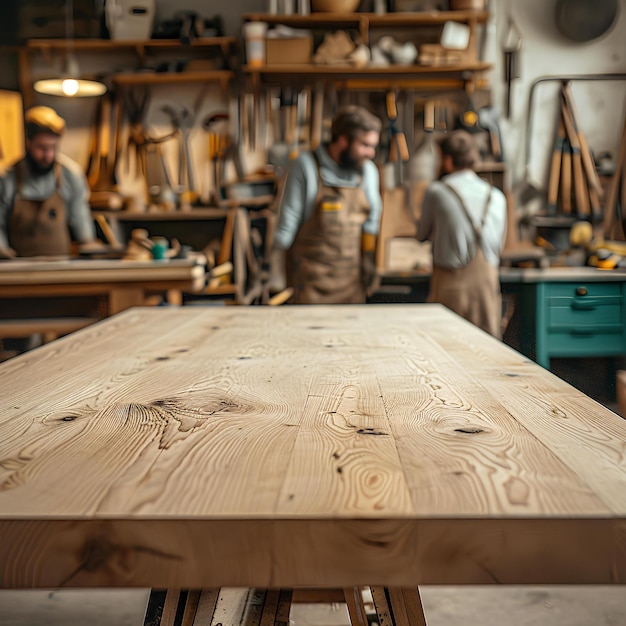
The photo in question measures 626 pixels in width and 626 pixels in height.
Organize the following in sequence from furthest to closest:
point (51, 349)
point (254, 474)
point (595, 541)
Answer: point (51, 349)
point (254, 474)
point (595, 541)

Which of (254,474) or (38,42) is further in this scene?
(38,42)

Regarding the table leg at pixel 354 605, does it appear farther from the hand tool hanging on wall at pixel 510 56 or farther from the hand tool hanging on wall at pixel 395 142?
the hand tool hanging on wall at pixel 510 56

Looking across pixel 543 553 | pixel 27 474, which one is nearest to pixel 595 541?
pixel 543 553

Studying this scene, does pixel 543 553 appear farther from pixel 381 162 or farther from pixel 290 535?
pixel 381 162

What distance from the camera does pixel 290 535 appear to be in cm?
62

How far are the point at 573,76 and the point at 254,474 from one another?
4936 millimetres

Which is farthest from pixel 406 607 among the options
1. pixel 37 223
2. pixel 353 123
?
pixel 37 223

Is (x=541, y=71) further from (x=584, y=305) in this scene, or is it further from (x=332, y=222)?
(x=332, y=222)

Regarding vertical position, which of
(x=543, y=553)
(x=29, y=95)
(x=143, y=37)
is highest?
(x=143, y=37)

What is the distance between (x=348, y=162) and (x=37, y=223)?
2084 millimetres

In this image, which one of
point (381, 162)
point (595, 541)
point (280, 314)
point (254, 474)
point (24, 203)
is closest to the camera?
point (595, 541)

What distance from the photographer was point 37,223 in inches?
187

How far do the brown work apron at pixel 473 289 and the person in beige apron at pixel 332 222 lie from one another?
1.45 ft

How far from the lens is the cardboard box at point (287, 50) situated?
16.1 ft
